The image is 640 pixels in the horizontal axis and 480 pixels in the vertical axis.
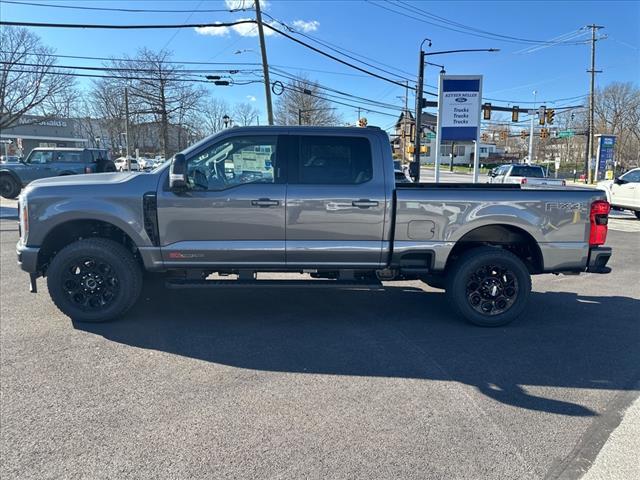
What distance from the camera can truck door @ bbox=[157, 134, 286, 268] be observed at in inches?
180

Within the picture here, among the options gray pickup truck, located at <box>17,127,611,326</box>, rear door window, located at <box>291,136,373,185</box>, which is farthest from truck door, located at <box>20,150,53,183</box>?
rear door window, located at <box>291,136,373,185</box>

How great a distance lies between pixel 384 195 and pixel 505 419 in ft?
7.74

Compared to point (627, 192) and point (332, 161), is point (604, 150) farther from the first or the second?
point (332, 161)

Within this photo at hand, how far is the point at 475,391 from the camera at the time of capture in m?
3.49

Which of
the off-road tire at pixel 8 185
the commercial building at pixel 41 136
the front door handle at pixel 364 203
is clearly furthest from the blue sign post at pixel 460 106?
the commercial building at pixel 41 136

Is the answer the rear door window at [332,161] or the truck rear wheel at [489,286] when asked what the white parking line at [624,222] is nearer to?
the truck rear wheel at [489,286]

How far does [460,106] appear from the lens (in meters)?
14.2

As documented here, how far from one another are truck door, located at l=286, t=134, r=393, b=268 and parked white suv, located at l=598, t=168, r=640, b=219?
13.9 meters

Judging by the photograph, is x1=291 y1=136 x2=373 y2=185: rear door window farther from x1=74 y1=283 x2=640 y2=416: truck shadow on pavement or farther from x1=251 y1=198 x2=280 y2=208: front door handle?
x1=74 y1=283 x2=640 y2=416: truck shadow on pavement

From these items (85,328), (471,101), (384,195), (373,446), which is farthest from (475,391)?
(471,101)

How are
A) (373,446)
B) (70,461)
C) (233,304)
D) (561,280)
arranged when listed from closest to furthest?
(70,461) < (373,446) < (233,304) < (561,280)

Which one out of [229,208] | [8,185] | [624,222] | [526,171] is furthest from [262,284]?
[526,171]

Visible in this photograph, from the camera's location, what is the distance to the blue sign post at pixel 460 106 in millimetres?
14156

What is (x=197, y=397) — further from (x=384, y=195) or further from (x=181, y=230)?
(x=384, y=195)
